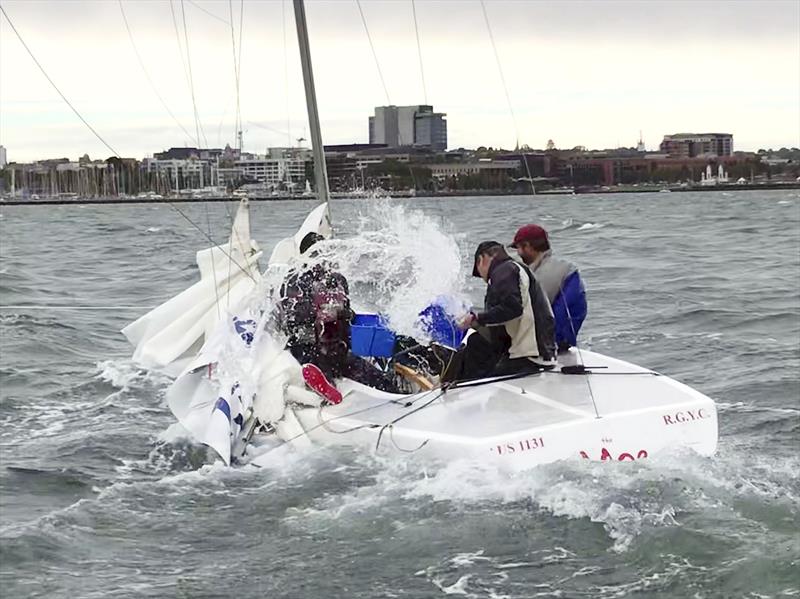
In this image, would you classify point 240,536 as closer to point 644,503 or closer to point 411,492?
point 411,492

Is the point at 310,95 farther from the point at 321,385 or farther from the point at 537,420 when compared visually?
the point at 537,420

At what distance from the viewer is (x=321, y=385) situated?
7.80m

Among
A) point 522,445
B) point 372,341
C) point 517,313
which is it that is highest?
point 517,313

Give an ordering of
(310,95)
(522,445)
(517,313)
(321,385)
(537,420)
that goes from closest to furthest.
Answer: (522,445) → (537,420) → (517,313) → (321,385) → (310,95)

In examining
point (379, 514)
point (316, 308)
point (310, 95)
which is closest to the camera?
point (379, 514)

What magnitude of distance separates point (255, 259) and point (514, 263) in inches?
185

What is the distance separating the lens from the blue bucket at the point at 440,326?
8.47 metres

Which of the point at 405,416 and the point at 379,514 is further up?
the point at 405,416

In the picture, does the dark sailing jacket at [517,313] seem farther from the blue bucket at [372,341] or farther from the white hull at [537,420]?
the blue bucket at [372,341]

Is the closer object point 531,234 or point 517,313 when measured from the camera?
point 517,313

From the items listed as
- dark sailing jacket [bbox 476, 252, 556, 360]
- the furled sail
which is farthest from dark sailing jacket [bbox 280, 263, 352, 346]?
the furled sail

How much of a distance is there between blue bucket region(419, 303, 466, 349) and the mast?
3.51m

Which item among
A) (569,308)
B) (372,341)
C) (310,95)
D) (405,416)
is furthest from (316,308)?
(310,95)

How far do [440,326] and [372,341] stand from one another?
546 millimetres
